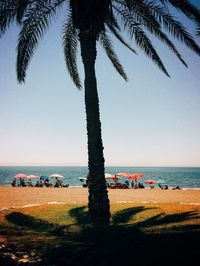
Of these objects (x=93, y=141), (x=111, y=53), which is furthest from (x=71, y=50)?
(x=93, y=141)

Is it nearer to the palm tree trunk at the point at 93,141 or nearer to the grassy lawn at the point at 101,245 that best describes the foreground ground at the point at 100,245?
the grassy lawn at the point at 101,245

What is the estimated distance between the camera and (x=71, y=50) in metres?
13.4

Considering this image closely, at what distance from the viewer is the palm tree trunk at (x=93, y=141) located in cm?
1027

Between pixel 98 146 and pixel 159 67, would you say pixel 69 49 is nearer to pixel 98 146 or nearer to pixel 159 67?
pixel 159 67

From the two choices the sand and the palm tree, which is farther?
the sand

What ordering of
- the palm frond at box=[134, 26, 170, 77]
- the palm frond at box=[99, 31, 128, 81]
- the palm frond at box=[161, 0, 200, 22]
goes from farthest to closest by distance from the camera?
the palm frond at box=[99, 31, 128, 81] → the palm frond at box=[134, 26, 170, 77] → the palm frond at box=[161, 0, 200, 22]

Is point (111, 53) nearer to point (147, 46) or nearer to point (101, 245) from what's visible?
point (147, 46)

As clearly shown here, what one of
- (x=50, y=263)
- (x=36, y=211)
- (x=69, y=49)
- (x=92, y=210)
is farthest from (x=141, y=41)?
(x=50, y=263)

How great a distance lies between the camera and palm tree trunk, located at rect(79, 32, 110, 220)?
10.3 metres

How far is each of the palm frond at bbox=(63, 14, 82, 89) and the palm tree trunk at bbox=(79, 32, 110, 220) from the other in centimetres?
232

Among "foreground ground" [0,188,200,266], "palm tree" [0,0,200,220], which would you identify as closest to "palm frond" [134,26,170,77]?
"palm tree" [0,0,200,220]

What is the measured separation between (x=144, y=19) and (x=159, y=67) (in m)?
2.05

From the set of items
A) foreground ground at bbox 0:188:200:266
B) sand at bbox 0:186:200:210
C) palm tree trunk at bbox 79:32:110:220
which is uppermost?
palm tree trunk at bbox 79:32:110:220

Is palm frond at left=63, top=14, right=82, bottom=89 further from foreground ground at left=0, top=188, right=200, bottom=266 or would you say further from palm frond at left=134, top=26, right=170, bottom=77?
foreground ground at left=0, top=188, right=200, bottom=266
